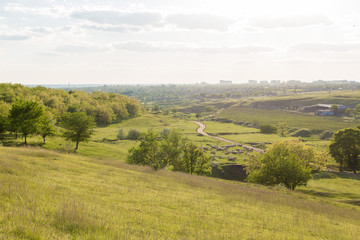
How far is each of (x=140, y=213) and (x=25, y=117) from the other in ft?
171

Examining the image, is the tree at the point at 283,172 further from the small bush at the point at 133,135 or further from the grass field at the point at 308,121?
the grass field at the point at 308,121

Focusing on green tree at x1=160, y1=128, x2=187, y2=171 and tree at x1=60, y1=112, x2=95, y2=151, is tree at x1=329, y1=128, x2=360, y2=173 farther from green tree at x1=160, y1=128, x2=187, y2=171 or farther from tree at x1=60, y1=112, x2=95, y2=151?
tree at x1=60, y1=112, x2=95, y2=151

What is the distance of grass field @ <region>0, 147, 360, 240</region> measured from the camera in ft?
32.3

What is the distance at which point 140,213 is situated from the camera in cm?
1412

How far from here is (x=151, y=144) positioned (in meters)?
53.2

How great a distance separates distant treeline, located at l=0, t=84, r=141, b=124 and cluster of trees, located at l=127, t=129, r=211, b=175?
240 feet

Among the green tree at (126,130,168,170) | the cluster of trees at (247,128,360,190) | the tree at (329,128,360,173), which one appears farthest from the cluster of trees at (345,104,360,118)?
the green tree at (126,130,168,170)

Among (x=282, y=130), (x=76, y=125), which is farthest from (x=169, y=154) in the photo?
(x=282, y=130)

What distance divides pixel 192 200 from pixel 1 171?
14.8 m

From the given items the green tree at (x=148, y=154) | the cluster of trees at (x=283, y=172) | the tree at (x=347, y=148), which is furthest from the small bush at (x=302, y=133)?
the green tree at (x=148, y=154)

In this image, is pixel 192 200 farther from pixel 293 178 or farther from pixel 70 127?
pixel 70 127

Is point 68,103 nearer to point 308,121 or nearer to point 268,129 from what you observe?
point 268,129

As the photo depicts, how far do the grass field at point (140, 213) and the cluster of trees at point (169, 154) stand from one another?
27.1 m

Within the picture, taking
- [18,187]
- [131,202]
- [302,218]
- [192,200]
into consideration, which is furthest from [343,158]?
[18,187]
